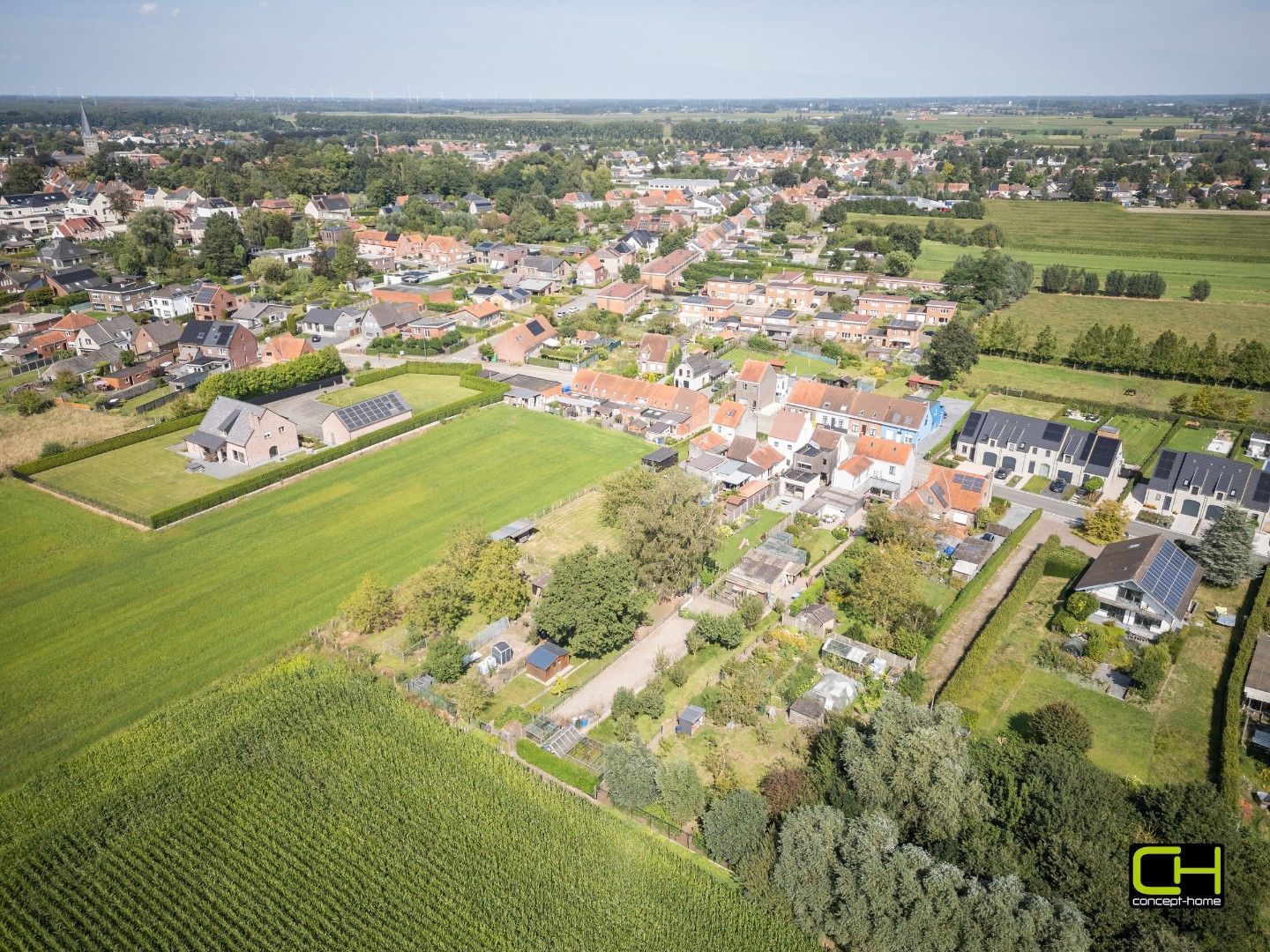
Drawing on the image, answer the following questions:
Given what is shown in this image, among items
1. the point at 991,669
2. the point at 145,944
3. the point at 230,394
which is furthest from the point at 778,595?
the point at 230,394

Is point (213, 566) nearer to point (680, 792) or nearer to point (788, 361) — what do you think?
point (680, 792)

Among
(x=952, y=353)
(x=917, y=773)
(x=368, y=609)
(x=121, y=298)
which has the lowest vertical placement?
(x=368, y=609)

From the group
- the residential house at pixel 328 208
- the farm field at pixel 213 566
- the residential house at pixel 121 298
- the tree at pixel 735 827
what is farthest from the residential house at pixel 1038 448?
the residential house at pixel 328 208

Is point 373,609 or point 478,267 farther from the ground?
point 478,267

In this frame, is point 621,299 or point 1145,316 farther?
point 621,299

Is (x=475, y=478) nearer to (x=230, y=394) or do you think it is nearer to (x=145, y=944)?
(x=230, y=394)

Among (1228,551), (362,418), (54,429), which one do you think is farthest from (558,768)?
(54,429)

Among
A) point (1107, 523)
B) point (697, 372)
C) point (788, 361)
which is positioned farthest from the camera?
point (788, 361)

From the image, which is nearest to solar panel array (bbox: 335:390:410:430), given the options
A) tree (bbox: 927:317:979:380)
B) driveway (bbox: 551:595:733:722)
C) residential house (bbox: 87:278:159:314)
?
driveway (bbox: 551:595:733:722)
